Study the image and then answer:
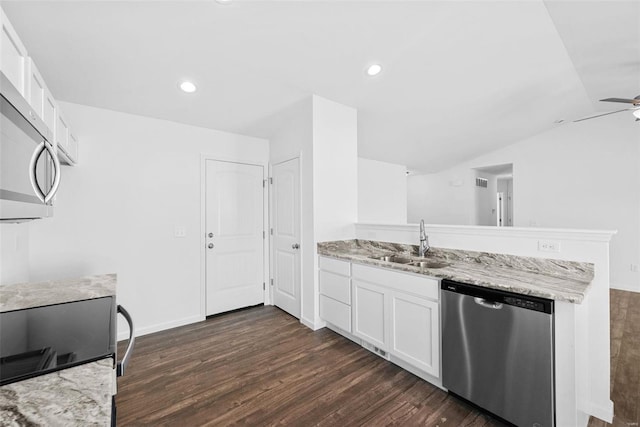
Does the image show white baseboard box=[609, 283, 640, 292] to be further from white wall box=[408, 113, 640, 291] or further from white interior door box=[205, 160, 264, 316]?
white interior door box=[205, 160, 264, 316]

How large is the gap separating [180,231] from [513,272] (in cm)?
324

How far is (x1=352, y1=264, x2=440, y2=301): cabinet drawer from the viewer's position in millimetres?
1998

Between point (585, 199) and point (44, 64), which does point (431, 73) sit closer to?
point (44, 64)

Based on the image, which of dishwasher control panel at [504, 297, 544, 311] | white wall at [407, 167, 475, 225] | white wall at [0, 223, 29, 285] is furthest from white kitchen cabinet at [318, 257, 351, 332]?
white wall at [407, 167, 475, 225]

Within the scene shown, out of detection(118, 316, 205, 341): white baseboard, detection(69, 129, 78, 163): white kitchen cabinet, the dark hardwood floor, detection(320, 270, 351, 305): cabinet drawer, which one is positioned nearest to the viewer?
the dark hardwood floor

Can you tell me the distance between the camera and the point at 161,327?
305 cm

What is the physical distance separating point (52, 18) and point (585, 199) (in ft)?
24.2

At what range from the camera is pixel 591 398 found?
1754 mm

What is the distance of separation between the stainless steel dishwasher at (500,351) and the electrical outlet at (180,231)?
278cm

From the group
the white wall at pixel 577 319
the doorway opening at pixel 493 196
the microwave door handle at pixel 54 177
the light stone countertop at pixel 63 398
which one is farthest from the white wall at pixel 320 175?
the doorway opening at pixel 493 196

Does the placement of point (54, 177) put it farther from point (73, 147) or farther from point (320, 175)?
point (320, 175)

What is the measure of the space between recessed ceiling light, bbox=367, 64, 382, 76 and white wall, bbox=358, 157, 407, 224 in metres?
2.71

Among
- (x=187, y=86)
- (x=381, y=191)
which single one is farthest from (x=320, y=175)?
(x=381, y=191)

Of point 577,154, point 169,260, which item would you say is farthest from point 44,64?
point 577,154
